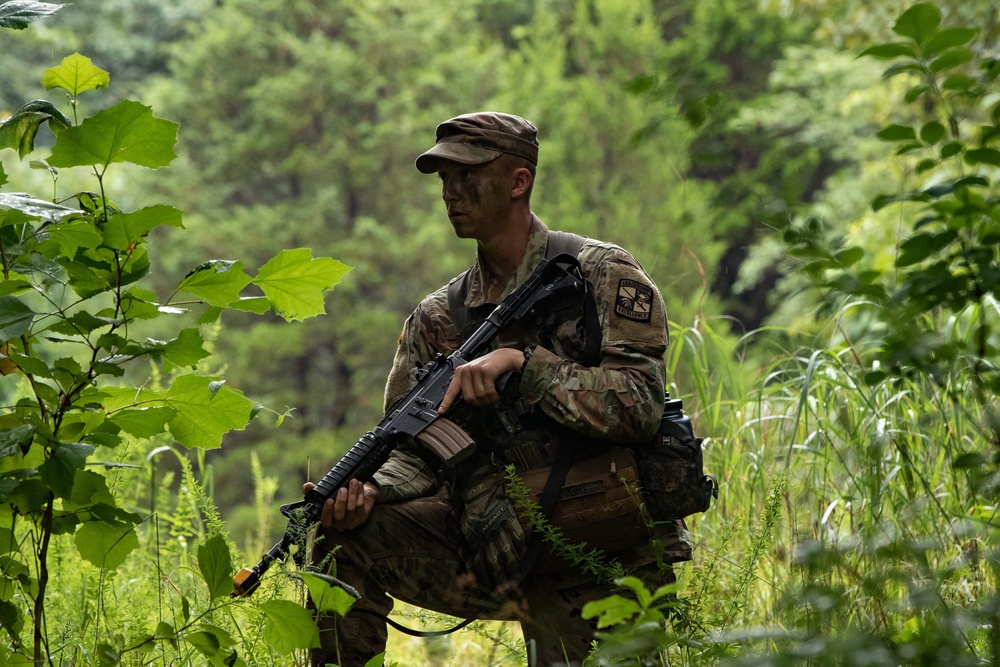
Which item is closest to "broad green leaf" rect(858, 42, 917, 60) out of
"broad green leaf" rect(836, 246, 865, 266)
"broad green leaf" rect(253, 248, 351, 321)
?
"broad green leaf" rect(836, 246, 865, 266)

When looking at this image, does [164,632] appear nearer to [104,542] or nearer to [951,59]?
[104,542]

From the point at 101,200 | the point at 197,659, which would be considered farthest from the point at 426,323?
the point at 101,200

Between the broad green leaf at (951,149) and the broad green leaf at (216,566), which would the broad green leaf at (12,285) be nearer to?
the broad green leaf at (216,566)

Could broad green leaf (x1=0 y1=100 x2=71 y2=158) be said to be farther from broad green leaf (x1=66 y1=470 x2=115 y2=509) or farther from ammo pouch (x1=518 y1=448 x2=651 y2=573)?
ammo pouch (x1=518 y1=448 x2=651 y2=573)

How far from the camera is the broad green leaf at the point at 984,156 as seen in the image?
1.67 metres

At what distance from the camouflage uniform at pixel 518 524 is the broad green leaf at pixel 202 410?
0.79 meters

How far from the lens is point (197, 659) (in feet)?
8.97

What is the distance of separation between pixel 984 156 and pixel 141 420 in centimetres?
148

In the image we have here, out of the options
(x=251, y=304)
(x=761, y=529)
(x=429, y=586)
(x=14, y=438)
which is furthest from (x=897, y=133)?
(x=429, y=586)

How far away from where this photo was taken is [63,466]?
174 centimetres

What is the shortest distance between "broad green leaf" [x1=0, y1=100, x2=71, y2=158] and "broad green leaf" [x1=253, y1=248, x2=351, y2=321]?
1.46ft

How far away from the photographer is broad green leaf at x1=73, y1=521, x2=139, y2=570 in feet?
6.59

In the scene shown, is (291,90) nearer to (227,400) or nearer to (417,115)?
(417,115)

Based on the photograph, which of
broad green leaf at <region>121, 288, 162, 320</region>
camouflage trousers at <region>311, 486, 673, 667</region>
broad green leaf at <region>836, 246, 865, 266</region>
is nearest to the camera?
broad green leaf at <region>836, 246, 865, 266</region>
